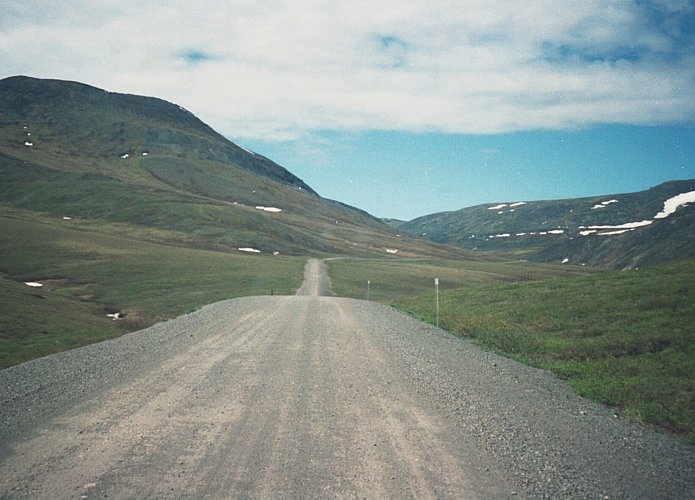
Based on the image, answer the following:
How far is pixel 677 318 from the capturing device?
16.8 meters

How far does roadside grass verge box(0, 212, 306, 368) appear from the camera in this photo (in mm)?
25266

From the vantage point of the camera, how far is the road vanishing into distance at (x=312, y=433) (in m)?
6.13

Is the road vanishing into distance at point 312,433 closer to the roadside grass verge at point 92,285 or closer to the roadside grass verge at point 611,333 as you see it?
the roadside grass verge at point 611,333

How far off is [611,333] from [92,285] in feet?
179

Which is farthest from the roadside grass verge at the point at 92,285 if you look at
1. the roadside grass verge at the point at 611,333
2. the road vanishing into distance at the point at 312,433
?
the roadside grass verge at the point at 611,333

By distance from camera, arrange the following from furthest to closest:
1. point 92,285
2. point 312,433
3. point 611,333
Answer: point 92,285, point 611,333, point 312,433

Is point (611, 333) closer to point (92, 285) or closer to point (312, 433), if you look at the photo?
point (312, 433)

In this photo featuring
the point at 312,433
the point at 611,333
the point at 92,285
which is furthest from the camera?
the point at 92,285

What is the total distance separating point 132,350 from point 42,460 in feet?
28.6

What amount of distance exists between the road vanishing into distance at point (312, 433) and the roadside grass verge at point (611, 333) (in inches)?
37.4

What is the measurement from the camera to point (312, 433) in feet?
25.7

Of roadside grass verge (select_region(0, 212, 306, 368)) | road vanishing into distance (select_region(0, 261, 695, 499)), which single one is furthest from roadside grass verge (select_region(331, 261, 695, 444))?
roadside grass verge (select_region(0, 212, 306, 368))

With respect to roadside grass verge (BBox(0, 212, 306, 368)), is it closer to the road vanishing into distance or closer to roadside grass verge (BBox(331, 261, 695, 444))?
the road vanishing into distance

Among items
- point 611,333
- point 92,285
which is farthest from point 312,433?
point 92,285
